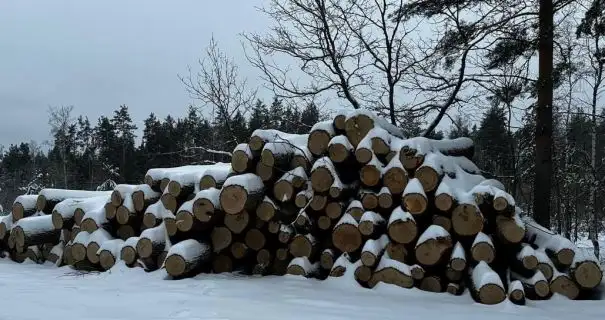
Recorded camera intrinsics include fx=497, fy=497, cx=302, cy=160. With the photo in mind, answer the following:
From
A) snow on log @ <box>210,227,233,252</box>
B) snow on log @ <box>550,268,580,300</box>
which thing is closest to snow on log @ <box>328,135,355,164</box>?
snow on log @ <box>210,227,233,252</box>

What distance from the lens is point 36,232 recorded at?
30.3 ft

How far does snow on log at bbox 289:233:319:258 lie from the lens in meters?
7.20

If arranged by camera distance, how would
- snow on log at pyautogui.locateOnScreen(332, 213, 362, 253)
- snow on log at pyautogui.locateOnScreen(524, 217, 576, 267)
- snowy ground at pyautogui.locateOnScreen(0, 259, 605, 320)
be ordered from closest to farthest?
1. snowy ground at pyautogui.locateOnScreen(0, 259, 605, 320)
2. snow on log at pyautogui.locateOnScreen(524, 217, 576, 267)
3. snow on log at pyautogui.locateOnScreen(332, 213, 362, 253)

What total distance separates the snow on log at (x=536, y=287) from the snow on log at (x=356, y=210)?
220 cm

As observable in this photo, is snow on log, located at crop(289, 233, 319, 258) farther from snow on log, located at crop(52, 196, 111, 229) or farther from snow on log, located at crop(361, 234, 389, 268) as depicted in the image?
snow on log, located at crop(52, 196, 111, 229)

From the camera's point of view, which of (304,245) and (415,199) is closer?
(415,199)

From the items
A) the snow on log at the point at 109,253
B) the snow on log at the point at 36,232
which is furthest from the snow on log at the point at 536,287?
the snow on log at the point at 36,232

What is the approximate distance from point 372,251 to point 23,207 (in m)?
7.38

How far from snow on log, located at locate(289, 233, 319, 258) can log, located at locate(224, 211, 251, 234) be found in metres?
0.76

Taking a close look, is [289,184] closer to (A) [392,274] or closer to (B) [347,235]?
(B) [347,235]

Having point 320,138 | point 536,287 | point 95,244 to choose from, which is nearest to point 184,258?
point 95,244

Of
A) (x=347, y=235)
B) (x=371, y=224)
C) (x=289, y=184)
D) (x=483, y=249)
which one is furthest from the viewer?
(x=289, y=184)

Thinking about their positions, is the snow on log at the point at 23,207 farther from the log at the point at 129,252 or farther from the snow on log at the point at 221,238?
the snow on log at the point at 221,238

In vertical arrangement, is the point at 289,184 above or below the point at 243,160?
below
